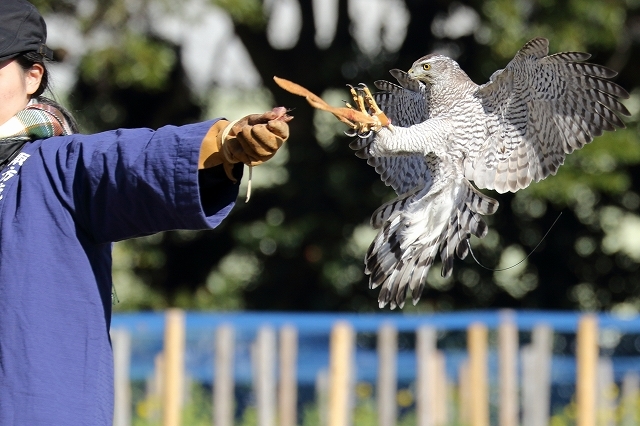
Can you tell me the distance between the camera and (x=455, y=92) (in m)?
1.66

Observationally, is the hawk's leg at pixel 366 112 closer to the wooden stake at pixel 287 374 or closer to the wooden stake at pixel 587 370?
the wooden stake at pixel 287 374

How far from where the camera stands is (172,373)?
14.4 feet

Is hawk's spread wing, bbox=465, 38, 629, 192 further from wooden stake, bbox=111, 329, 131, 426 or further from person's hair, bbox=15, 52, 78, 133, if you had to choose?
wooden stake, bbox=111, 329, 131, 426

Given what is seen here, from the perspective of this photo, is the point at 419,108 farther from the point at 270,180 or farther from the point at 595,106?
the point at 270,180

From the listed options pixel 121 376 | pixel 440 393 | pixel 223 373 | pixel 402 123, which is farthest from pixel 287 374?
pixel 402 123

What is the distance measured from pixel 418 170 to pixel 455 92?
0.16 metres

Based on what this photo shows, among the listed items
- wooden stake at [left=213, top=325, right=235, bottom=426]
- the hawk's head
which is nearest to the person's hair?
the hawk's head

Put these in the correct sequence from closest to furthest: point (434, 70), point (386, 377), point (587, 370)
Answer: point (434, 70)
point (587, 370)
point (386, 377)

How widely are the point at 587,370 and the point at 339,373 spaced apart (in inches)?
51.9

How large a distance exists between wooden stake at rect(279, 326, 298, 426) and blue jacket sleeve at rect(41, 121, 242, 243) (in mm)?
3175

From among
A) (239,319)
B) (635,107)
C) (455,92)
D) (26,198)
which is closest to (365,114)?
(455,92)

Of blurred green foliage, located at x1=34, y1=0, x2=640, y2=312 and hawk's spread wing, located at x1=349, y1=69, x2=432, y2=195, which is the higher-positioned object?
hawk's spread wing, located at x1=349, y1=69, x2=432, y2=195

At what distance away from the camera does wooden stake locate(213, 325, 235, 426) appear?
460 centimetres

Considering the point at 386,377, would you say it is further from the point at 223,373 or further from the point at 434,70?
the point at 434,70
